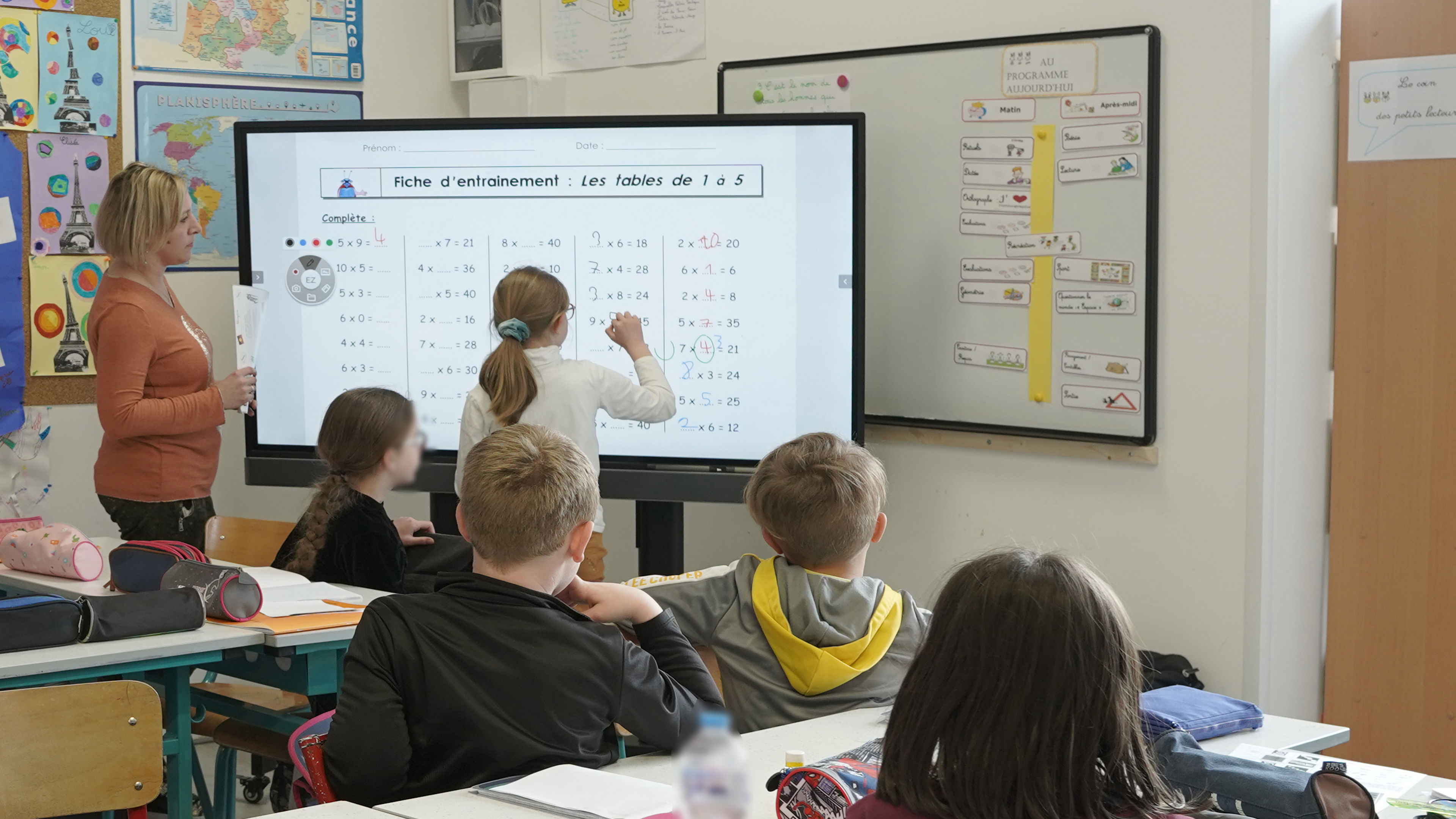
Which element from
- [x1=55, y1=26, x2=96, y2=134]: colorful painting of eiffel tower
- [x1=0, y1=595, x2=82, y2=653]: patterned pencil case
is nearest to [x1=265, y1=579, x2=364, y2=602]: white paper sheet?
[x1=0, y1=595, x2=82, y2=653]: patterned pencil case

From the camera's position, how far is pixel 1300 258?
311 cm

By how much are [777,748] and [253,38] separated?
3.50m

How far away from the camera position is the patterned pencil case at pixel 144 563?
2.65 metres

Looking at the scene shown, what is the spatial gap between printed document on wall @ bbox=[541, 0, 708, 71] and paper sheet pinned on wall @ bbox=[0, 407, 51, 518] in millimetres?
1970

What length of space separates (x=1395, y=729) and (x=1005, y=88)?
180cm

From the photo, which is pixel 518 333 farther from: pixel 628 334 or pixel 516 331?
pixel 628 334

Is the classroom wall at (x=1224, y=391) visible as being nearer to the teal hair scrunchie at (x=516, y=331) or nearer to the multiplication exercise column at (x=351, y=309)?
the teal hair scrunchie at (x=516, y=331)

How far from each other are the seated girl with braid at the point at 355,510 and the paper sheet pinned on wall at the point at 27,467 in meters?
1.32

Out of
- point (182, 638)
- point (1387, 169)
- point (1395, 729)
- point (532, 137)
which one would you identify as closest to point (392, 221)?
point (532, 137)

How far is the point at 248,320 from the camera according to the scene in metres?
3.80

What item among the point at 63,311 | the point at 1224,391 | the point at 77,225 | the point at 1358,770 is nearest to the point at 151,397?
the point at 63,311

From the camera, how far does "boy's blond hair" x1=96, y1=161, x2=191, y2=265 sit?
341 centimetres

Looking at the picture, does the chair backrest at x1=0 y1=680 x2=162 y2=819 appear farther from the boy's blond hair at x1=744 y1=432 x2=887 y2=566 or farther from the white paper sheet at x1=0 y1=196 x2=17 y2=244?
the white paper sheet at x1=0 y1=196 x2=17 y2=244

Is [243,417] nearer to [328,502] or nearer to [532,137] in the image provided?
[532,137]
